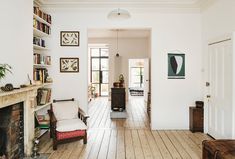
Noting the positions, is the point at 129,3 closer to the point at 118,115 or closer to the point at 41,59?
the point at 41,59

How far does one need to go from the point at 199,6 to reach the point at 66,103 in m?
3.82

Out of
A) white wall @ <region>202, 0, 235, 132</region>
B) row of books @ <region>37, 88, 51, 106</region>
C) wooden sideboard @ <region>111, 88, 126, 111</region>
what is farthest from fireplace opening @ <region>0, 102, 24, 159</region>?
wooden sideboard @ <region>111, 88, 126, 111</region>

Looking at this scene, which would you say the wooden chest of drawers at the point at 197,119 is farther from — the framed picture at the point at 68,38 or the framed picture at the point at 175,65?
the framed picture at the point at 68,38

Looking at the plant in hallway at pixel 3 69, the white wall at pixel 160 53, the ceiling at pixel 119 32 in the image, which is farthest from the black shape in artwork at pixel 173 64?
the plant in hallway at pixel 3 69

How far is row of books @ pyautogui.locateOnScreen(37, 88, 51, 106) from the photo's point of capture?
514 cm

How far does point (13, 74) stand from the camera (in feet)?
12.1

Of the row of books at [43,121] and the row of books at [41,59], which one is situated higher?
the row of books at [41,59]

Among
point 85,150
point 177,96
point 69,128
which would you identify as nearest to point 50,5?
point 69,128

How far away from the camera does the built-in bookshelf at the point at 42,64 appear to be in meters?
4.96

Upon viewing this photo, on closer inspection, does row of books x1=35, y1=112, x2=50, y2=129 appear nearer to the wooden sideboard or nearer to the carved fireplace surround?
the carved fireplace surround

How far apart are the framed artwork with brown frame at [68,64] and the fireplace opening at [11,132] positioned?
199 cm

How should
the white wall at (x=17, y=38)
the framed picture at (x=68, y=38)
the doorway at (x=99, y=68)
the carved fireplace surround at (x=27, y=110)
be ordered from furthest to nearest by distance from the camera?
the doorway at (x=99, y=68) < the framed picture at (x=68, y=38) < the carved fireplace surround at (x=27, y=110) < the white wall at (x=17, y=38)

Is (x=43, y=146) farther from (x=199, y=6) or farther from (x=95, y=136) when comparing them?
(x=199, y=6)

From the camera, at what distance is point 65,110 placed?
5.01 metres
